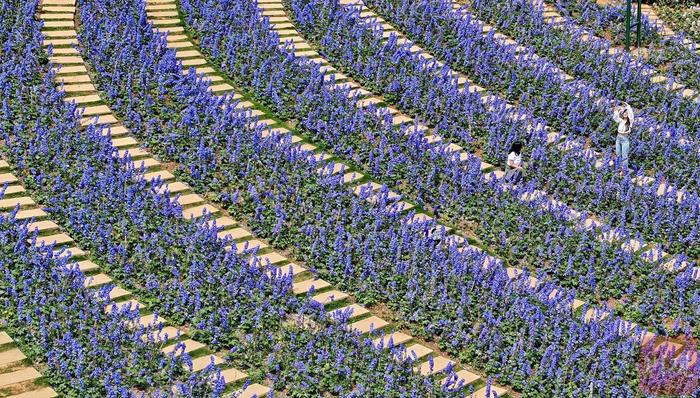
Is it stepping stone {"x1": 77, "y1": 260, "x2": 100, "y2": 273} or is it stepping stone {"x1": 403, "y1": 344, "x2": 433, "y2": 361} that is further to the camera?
stepping stone {"x1": 77, "y1": 260, "x2": 100, "y2": 273}

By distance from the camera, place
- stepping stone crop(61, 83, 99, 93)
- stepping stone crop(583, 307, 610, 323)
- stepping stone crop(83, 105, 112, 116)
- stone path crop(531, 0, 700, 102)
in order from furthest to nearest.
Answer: stone path crop(531, 0, 700, 102), stepping stone crop(61, 83, 99, 93), stepping stone crop(83, 105, 112, 116), stepping stone crop(583, 307, 610, 323)

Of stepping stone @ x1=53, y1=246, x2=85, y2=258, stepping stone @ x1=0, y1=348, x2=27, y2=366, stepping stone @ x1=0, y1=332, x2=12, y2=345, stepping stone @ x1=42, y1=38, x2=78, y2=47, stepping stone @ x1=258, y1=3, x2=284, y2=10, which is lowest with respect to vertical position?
stepping stone @ x1=0, y1=348, x2=27, y2=366

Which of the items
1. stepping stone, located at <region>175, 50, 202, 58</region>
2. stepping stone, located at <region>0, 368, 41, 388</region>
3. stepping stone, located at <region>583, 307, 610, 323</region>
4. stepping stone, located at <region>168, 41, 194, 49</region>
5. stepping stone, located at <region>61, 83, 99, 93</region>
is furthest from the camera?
stepping stone, located at <region>168, 41, 194, 49</region>

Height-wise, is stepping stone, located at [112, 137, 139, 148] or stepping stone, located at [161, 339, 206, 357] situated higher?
stepping stone, located at [112, 137, 139, 148]

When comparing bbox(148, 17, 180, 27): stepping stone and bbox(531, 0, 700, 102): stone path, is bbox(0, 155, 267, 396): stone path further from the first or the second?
bbox(531, 0, 700, 102): stone path

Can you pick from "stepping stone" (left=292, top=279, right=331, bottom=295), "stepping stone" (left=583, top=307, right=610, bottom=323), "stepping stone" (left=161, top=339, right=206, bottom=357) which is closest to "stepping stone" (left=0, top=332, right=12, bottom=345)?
"stepping stone" (left=161, top=339, right=206, bottom=357)

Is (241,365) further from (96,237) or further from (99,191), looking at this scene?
(99,191)

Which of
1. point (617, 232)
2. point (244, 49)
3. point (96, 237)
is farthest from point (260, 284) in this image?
point (244, 49)

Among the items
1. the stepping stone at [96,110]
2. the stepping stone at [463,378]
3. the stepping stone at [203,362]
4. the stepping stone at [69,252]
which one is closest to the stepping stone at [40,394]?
the stepping stone at [203,362]
